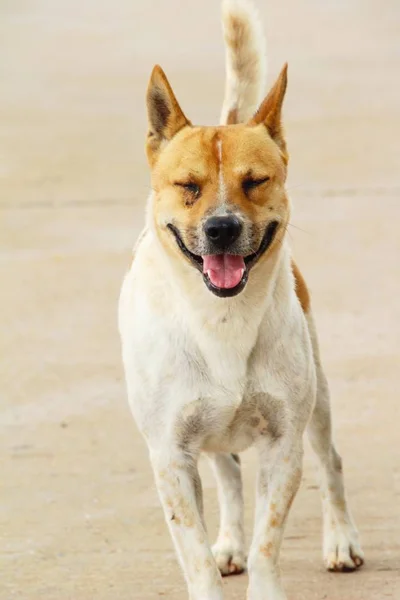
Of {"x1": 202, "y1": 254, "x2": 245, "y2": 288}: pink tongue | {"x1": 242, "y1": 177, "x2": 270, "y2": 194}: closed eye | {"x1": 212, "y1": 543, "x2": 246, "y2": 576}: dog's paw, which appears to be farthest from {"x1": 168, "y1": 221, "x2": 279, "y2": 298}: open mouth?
{"x1": 212, "y1": 543, "x2": 246, "y2": 576}: dog's paw

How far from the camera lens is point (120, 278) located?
9758 mm

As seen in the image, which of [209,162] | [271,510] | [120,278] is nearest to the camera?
[209,162]

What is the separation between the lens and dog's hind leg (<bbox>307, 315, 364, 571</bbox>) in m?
5.78

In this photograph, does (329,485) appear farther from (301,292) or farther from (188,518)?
(188,518)

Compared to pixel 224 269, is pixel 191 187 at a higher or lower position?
higher

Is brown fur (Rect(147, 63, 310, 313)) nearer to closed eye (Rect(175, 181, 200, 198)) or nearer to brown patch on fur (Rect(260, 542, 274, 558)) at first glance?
closed eye (Rect(175, 181, 200, 198))

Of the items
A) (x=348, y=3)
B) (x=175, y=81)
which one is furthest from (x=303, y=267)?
(x=348, y=3)

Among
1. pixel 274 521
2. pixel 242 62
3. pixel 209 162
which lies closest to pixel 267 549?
pixel 274 521

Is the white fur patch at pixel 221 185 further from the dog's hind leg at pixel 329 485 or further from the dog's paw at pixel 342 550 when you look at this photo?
the dog's paw at pixel 342 550

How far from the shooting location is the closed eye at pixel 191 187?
496cm

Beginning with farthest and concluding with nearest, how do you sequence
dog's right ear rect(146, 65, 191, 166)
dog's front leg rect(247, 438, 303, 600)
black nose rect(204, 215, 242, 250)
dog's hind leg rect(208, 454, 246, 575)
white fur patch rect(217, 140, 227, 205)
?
1. dog's hind leg rect(208, 454, 246, 575)
2. dog's right ear rect(146, 65, 191, 166)
3. dog's front leg rect(247, 438, 303, 600)
4. white fur patch rect(217, 140, 227, 205)
5. black nose rect(204, 215, 242, 250)

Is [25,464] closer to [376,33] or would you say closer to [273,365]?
[273,365]

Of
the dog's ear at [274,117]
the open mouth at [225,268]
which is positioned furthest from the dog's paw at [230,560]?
the dog's ear at [274,117]

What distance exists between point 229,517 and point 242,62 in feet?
6.13
